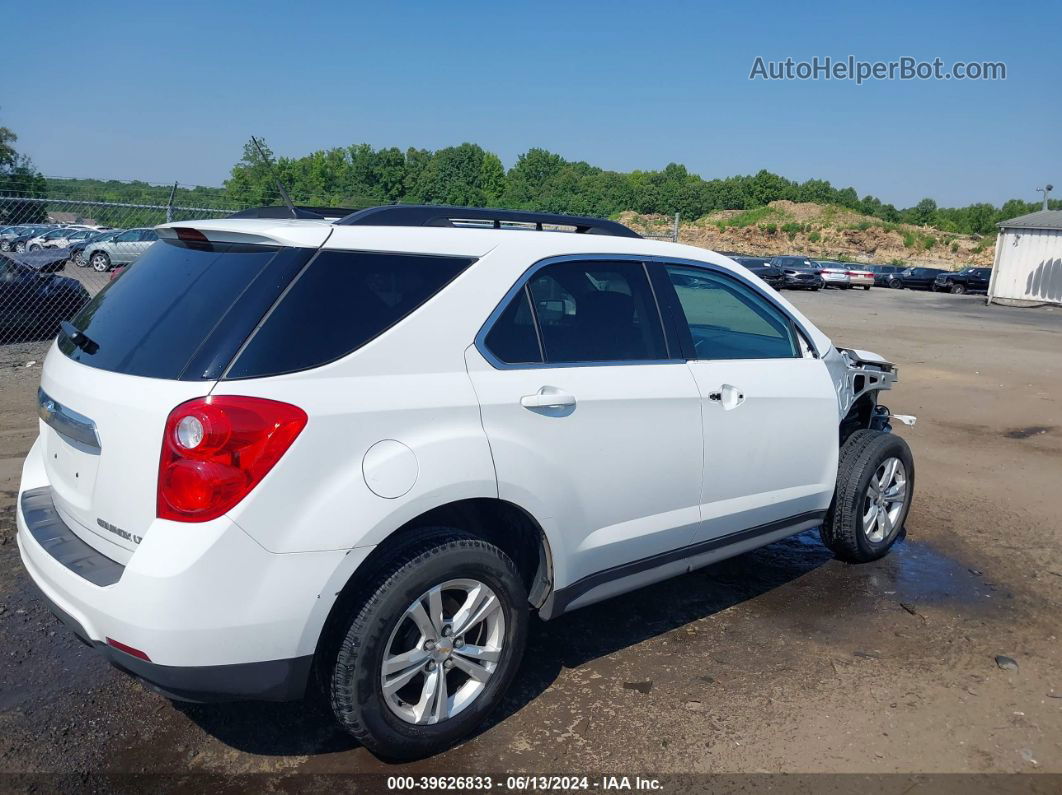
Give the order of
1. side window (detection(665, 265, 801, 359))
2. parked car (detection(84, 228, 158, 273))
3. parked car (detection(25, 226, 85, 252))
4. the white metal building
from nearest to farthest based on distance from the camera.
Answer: side window (detection(665, 265, 801, 359)) < parked car (detection(25, 226, 85, 252)) < parked car (detection(84, 228, 158, 273)) < the white metal building

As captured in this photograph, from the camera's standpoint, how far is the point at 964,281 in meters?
39.4

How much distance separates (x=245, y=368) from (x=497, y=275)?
39.1 inches

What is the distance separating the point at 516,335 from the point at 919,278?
43.0 m

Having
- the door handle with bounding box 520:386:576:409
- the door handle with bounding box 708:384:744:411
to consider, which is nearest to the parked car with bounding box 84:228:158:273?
the door handle with bounding box 708:384:744:411

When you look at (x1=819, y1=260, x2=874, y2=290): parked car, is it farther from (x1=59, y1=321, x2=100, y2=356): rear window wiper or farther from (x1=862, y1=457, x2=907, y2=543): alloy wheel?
(x1=59, y1=321, x2=100, y2=356): rear window wiper

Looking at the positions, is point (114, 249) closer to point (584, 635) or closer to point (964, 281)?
point (584, 635)

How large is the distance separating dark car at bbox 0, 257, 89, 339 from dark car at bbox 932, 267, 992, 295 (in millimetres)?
37514

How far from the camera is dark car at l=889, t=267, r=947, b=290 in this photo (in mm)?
41250

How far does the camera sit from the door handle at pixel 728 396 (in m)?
3.74

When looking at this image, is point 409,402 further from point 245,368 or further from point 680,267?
point 680,267

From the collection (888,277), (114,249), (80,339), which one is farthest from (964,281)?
(80,339)

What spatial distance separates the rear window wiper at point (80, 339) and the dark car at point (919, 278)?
142ft

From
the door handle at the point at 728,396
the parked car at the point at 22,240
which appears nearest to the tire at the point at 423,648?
the door handle at the point at 728,396

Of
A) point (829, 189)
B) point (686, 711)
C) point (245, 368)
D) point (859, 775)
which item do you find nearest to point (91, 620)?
point (245, 368)
